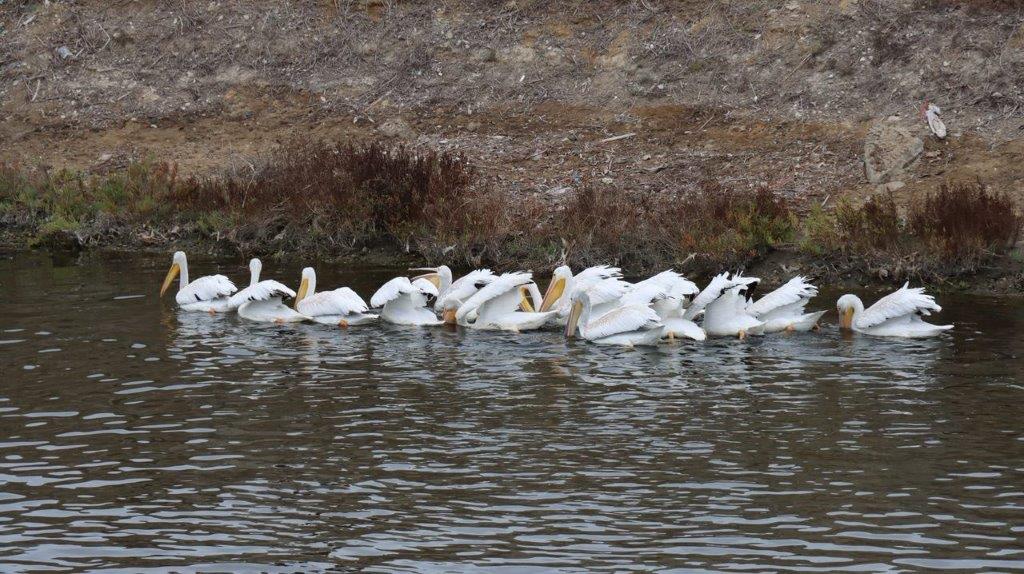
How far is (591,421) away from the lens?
9.65m

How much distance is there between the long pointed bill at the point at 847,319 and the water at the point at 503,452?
437 mm

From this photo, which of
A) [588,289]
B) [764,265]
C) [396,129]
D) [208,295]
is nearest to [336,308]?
[208,295]

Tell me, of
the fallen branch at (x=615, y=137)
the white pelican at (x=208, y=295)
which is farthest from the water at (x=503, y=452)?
Result: the fallen branch at (x=615, y=137)

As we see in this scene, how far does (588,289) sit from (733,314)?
1.47 metres

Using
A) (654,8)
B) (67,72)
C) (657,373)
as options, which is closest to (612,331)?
(657,373)

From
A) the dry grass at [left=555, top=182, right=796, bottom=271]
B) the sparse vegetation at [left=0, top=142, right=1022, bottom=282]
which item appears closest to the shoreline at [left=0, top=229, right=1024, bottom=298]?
the sparse vegetation at [left=0, top=142, right=1022, bottom=282]

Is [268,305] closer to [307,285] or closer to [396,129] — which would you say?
[307,285]

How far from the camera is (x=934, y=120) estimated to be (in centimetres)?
1848

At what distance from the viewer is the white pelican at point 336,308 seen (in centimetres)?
1343

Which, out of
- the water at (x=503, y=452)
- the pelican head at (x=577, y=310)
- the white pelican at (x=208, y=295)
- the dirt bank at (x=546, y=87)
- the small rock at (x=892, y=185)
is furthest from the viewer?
the dirt bank at (x=546, y=87)

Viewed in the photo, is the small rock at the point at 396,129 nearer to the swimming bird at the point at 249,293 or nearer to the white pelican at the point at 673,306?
the swimming bird at the point at 249,293

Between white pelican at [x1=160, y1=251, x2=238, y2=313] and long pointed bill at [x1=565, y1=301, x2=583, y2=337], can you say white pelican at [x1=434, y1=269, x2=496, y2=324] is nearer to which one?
long pointed bill at [x1=565, y1=301, x2=583, y2=337]

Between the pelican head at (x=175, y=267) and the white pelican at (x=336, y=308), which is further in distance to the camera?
the pelican head at (x=175, y=267)

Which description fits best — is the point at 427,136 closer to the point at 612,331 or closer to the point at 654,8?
the point at 654,8
